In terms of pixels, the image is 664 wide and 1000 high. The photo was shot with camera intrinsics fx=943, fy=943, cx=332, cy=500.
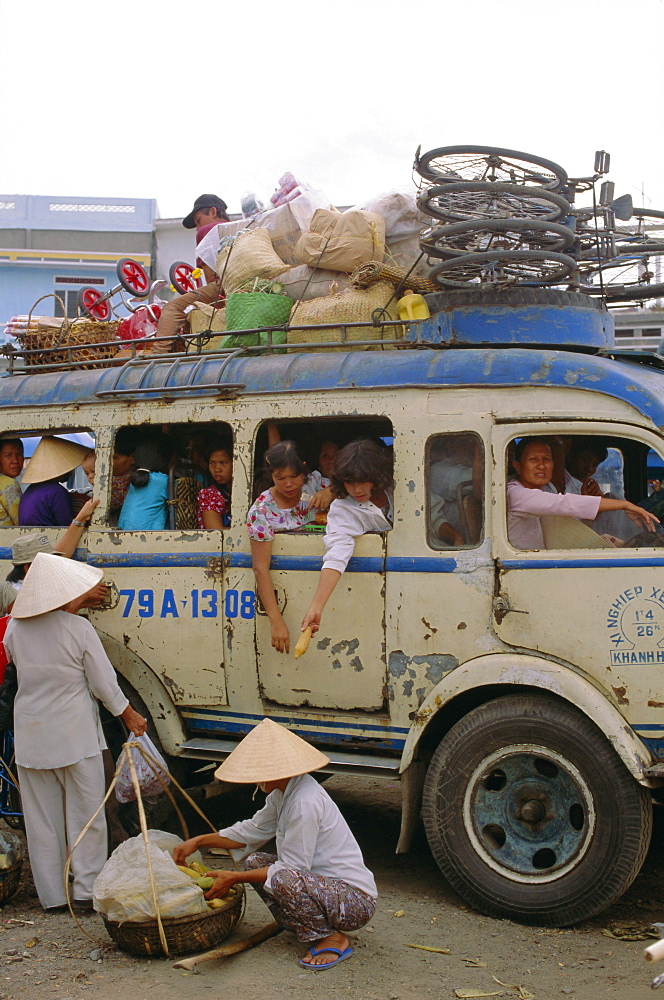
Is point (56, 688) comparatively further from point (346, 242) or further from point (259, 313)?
point (346, 242)

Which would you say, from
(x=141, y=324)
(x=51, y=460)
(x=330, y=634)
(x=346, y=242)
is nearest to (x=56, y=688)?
(x=330, y=634)

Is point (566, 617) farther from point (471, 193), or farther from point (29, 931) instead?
point (29, 931)

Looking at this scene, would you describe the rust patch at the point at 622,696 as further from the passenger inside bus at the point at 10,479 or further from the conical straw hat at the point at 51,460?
the passenger inside bus at the point at 10,479

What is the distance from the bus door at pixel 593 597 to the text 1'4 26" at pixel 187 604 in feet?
4.59

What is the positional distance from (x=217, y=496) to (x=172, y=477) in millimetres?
408

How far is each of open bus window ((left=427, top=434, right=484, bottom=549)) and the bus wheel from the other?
0.83 metres

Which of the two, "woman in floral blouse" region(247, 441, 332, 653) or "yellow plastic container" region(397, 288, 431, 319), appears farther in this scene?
"yellow plastic container" region(397, 288, 431, 319)

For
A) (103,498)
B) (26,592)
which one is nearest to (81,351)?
(103,498)

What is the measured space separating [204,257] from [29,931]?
470 cm

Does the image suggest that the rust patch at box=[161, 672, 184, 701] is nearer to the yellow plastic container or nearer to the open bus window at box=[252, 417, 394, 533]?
the open bus window at box=[252, 417, 394, 533]

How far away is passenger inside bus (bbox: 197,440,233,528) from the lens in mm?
5422

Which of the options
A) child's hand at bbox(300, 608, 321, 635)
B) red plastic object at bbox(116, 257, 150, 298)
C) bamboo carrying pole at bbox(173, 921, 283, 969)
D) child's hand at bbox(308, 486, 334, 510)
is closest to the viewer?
bamboo carrying pole at bbox(173, 921, 283, 969)

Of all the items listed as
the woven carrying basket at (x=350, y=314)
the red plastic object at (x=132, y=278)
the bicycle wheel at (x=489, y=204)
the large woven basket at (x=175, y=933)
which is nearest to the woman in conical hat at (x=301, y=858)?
the large woven basket at (x=175, y=933)

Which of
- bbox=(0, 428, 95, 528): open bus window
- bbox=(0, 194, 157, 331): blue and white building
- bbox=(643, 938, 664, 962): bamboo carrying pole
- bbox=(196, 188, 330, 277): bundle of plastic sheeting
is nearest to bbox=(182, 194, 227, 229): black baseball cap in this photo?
bbox=(196, 188, 330, 277): bundle of plastic sheeting
